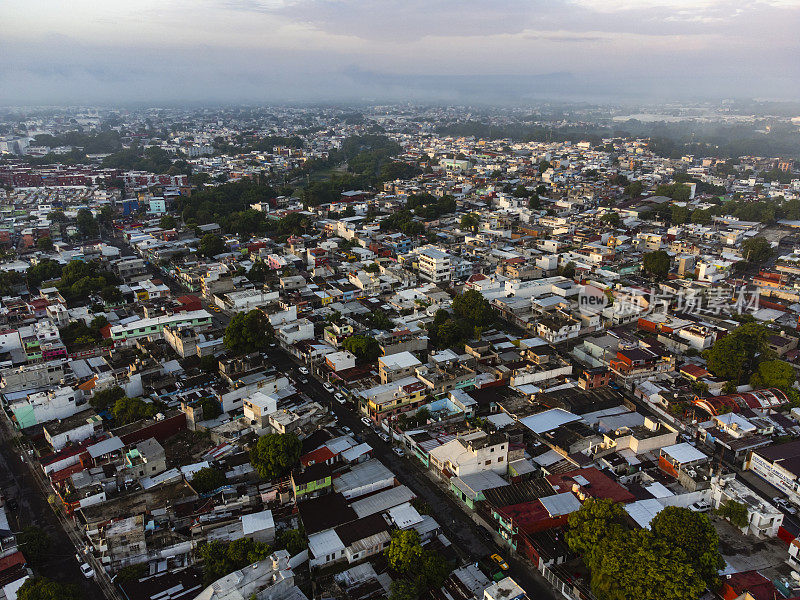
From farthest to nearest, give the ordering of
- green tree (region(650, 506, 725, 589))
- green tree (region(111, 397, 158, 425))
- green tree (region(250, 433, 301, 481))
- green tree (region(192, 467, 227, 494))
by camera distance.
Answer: green tree (region(111, 397, 158, 425)) < green tree (region(250, 433, 301, 481)) < green tree (region(192, 467, 227, 494)) < green tree (region(650, 506, 725, 589))

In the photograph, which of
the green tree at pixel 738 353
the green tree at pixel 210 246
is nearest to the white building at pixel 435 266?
the green tree at pixel 210 246

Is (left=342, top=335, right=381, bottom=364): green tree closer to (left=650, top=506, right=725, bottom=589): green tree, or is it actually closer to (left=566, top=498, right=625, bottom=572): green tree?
(left=566, top=498, right=625, bottom=572): green tree

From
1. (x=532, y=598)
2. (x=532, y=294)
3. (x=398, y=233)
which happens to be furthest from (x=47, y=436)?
(x=398, y=233)

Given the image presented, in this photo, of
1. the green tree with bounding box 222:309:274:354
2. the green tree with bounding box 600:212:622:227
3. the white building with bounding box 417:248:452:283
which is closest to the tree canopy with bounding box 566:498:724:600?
the green tree with bounding box 222:309:274:354

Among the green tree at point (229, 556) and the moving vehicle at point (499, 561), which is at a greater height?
the green tree at point (229, 556)

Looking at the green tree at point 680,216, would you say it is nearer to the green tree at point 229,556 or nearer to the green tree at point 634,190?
the green tree at point 634,190

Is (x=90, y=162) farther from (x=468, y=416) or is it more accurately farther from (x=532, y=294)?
(x=468, y=416)
